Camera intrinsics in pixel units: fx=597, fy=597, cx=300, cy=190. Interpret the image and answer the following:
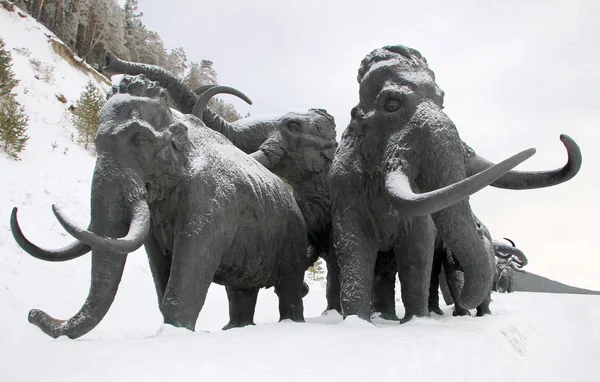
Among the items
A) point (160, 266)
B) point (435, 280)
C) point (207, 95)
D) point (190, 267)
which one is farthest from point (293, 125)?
point (190, 267)

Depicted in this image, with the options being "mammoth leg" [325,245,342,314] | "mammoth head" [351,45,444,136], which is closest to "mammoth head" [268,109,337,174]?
"mammoth leg" [325,245,342,314]

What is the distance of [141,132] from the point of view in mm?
3064

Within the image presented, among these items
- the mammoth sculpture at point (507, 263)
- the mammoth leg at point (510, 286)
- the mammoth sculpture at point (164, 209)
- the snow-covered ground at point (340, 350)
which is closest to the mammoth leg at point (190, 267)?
the mammoth sculpture at point (164, 209)

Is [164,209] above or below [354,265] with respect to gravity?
above

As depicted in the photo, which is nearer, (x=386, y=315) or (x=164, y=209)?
(x=164, y=209)

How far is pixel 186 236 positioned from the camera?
10.1 ft

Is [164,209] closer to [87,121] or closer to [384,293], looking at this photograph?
[384,293]

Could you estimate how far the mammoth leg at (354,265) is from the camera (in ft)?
11.2

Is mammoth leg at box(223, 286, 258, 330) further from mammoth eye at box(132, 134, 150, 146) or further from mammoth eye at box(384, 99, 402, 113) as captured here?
mammoth eye at box(384, 99, 402, 113)

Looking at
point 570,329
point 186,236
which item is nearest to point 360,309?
point 186,236

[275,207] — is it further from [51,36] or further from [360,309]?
[51,36]

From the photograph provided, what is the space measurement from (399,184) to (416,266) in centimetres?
81

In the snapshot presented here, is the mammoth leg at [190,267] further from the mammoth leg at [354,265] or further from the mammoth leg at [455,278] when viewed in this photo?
the mammoth leg at [455,278]

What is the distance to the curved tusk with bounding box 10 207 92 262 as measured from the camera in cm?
308
